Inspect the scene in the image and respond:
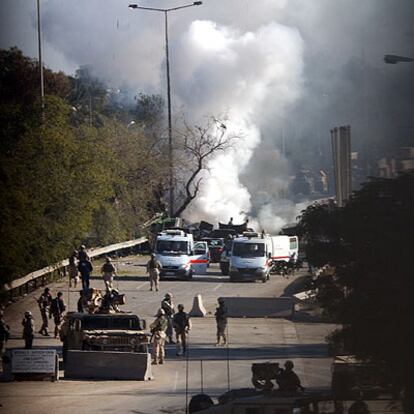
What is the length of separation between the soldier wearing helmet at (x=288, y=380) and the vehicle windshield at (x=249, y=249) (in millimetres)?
20251

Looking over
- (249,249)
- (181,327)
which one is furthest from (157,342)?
(249,249)

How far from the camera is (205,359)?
22.1 m

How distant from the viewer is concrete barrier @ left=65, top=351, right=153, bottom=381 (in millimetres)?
21688

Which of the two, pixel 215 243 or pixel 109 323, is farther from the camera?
pixel 215 243

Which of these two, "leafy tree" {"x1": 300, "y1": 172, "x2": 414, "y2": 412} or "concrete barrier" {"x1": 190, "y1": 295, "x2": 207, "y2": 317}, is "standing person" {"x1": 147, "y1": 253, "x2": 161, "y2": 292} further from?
"leafy tree" {"x1": 300, "y1": 172, "x2": 414, "y2": 412}

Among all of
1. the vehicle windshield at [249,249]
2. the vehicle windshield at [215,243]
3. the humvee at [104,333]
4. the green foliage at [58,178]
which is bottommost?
the humvee at [104,333]

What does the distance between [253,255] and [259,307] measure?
796 cm

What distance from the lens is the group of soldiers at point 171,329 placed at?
892 inches

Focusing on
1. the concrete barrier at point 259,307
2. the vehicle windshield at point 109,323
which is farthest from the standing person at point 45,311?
the concrete barrier at point 259,307

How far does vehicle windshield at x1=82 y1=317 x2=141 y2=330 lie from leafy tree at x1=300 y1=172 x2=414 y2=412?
314 inches

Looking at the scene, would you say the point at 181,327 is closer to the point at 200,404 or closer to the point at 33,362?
the point at 33,362

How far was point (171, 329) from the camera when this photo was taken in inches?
971

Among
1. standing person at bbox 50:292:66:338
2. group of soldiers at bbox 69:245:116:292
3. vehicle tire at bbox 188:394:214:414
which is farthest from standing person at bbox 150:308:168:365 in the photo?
group of soldiers at bbox 69:245:116:292

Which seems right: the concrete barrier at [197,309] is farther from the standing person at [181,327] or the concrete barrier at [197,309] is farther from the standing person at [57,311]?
the standing person at [181,327]
